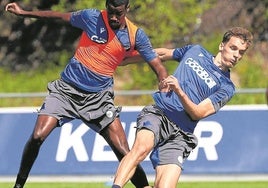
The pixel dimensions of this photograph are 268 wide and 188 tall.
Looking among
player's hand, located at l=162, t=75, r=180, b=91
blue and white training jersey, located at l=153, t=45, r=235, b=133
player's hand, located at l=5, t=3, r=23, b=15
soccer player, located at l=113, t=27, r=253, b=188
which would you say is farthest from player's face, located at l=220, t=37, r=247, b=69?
player's hand, located at l=5, t=3, r=23, b=15

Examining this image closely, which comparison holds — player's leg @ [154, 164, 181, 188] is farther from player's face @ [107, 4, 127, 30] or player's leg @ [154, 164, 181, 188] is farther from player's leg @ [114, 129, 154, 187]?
player's face @ [107, 4, 127, 30]

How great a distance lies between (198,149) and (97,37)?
4569 mm

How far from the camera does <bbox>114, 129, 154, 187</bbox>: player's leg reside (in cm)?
910

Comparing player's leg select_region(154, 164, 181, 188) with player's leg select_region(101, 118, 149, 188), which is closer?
player's leg select_region(154, 164, 181, 188)

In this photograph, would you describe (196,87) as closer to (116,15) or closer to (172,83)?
(172,83)

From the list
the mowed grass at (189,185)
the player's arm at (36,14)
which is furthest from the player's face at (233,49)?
the mowed grass at (189,185)

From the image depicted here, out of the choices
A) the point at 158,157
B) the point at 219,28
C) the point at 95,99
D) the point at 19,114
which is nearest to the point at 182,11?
the point at 219,28

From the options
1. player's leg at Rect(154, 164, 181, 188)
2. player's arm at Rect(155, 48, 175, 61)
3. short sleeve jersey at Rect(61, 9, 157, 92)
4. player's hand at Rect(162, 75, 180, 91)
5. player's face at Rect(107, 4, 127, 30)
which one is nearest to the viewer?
player's hand at Rect(162, 75, 180, 91)

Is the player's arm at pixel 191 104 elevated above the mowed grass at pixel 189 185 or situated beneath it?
elevated above

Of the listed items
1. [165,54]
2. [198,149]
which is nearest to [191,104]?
[165,54]

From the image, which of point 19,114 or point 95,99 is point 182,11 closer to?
point 19,114

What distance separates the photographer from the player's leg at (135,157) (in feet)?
29.9

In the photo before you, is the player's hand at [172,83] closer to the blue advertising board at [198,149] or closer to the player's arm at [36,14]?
the player's arm at [36,14]

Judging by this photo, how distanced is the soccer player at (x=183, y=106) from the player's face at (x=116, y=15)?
→ 1071 millimetres
